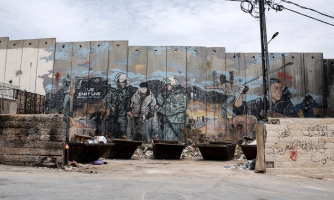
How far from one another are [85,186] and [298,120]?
5925 mm

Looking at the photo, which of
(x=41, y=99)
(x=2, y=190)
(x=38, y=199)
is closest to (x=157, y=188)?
(x=38, y=199)

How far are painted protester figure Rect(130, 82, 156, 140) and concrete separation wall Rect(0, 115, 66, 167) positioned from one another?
885cm

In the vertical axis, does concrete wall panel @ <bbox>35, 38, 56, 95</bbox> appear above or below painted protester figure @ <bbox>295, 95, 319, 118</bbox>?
above

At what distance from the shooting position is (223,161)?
462 inches

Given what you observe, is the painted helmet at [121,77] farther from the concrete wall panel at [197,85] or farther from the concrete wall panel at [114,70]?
the concrete wall panel at [197,85]

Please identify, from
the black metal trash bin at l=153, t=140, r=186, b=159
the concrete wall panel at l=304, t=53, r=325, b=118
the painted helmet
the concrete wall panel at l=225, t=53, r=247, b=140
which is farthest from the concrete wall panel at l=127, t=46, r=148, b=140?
the concrete wall panel at l=304, t=53, r=325, b=118

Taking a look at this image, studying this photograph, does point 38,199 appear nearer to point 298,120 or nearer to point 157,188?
point 157,188

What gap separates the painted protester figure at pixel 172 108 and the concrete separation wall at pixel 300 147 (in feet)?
27.8

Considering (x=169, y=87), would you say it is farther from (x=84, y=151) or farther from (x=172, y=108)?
(x=84, y=151)

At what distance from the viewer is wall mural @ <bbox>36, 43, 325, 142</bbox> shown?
1591cm

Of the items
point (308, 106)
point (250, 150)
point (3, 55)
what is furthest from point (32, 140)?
point (308, 106)

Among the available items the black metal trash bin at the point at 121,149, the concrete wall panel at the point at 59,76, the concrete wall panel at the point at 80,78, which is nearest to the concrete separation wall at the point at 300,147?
the black metal trash bin at the point at 121,149

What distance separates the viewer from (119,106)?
16.1m

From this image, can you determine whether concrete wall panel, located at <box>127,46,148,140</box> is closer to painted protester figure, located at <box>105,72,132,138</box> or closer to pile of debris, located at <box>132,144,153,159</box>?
painted protester figure, located at <box>105,72,132,138</box>
